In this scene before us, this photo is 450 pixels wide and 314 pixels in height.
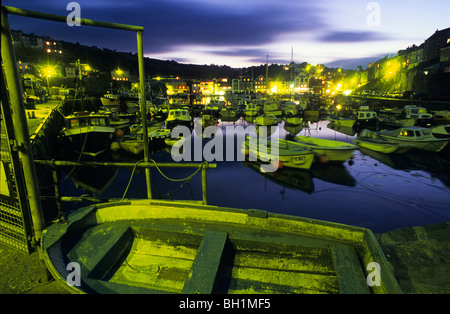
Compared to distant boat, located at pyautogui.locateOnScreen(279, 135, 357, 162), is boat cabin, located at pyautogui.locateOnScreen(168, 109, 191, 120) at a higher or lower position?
higher

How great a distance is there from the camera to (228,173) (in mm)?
19453

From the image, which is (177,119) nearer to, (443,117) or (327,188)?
(327,188)

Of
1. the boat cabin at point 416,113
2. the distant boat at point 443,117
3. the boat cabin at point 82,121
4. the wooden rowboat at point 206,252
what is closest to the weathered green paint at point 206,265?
the wooden rowboat at point 206,252

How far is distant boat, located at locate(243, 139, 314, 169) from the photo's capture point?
17.8m

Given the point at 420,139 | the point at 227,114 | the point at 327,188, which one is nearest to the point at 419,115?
the point at 420,139

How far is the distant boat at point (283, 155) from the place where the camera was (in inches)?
699

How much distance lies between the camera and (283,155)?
59.2ft

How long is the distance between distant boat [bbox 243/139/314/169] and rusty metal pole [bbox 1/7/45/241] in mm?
15899

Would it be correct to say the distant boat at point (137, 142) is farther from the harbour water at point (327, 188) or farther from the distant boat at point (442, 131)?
the distant boat at point (442, 131)

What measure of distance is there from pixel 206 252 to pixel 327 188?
45.5 feet

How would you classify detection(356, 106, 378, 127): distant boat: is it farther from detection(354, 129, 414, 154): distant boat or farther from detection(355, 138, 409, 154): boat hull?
detection(355, 138, 409, 154): boat hull

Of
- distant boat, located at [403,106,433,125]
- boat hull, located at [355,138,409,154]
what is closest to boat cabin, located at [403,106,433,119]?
distant boat, located at [403,106,433,125]
